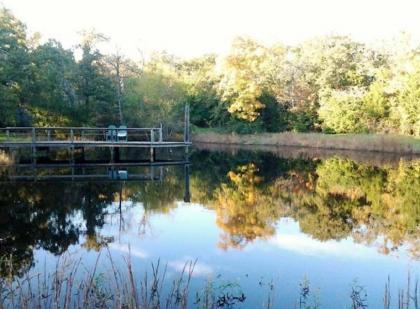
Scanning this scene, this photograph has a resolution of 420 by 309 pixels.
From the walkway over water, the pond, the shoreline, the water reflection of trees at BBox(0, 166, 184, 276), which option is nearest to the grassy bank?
the shoreline

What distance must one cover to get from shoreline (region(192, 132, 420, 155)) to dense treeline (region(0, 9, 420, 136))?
130cm

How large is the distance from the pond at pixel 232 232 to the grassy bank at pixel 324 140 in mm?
11097

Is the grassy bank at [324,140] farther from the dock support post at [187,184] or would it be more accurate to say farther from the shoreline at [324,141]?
the dock support post at [187,184]

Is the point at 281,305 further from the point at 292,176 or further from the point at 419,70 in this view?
the point at 419,70

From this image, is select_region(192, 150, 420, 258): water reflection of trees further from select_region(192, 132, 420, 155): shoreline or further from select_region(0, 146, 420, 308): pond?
select_region(192, 132, 420, 155): shoreline

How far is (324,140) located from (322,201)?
67.2 ft

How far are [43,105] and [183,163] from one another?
14.2 m

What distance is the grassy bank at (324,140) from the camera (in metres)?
28.8

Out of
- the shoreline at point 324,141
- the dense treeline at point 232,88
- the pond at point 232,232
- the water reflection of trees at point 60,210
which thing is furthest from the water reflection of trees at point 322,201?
the dense treeline at point 232,88

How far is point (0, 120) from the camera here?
2739 cm

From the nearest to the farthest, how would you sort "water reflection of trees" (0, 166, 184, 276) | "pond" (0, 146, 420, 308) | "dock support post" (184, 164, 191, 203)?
"pond" (0, 146, 420, 308) → "water reflection of trees" (0, 166, 184, 276) → "dock support post" (184, 164, 191, 203)

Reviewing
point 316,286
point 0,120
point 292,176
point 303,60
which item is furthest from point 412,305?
point 303,60

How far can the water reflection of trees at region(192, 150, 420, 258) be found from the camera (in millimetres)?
9812

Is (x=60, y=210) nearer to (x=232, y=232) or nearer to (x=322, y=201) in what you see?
(x=232, y=232)
